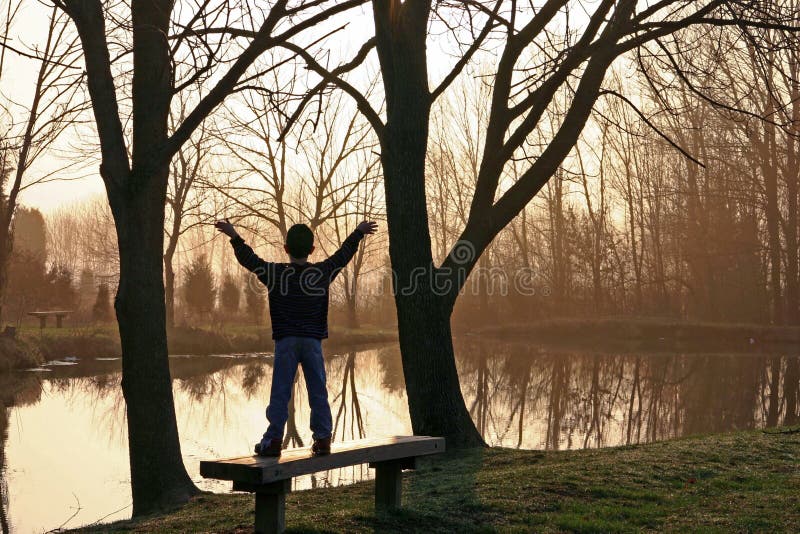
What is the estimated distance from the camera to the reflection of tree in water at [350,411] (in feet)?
51.2

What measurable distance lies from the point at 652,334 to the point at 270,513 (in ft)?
113

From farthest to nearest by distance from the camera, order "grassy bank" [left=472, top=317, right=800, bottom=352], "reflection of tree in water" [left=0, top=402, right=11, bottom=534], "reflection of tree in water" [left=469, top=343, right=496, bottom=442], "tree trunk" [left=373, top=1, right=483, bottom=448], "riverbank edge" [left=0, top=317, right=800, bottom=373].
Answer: "grassy bank" [left=472, top=317, right=800, bottom=352] < "riverbank edge" [left=0, top=317, right=800, bottom=373] < "reflection of tree in water" [left=469, top=343, right=496, bottom=442] < "tree trunk" [left=373, top=1, right=483, bottom=448] < "reflection of tree in water" [left=0, top=402, right=11, bottom=534]

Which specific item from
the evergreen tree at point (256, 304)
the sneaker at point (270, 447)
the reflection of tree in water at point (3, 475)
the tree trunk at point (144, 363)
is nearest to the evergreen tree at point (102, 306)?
the evergreen tree at point (256, 304)

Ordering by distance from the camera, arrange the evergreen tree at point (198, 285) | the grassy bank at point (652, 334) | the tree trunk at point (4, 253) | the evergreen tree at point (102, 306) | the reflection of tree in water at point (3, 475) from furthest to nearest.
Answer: the evergreen tree at point (198, 285) < the evergreen tree at point (102, 306) < the grassy bank at point (652, 334) < the tree trunk at point (4, 253) < the reflection of tree in water at point (3, 475)

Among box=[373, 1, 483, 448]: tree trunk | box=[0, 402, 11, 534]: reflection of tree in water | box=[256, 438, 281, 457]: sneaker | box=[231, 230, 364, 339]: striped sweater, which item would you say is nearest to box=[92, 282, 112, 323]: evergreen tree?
box=[0, 402, 11, 534]: reflection of tree in water

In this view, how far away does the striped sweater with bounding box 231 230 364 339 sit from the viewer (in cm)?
533

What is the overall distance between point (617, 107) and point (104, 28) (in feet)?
114

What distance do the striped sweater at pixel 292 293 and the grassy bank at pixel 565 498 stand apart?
3.92 feet

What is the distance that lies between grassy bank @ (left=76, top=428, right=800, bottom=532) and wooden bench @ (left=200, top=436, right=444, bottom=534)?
0.77 ft

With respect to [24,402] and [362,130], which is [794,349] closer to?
[362,130]

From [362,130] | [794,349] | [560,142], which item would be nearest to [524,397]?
[560,142]

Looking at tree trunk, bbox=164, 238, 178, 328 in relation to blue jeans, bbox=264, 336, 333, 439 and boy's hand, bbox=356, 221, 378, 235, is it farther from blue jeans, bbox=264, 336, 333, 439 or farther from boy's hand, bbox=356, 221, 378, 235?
blue jeans, bbox=264, 336, 333, 439

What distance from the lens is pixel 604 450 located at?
9.77 m

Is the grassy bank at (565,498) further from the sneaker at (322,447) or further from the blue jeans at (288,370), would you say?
the blue jeans at (288,370)
